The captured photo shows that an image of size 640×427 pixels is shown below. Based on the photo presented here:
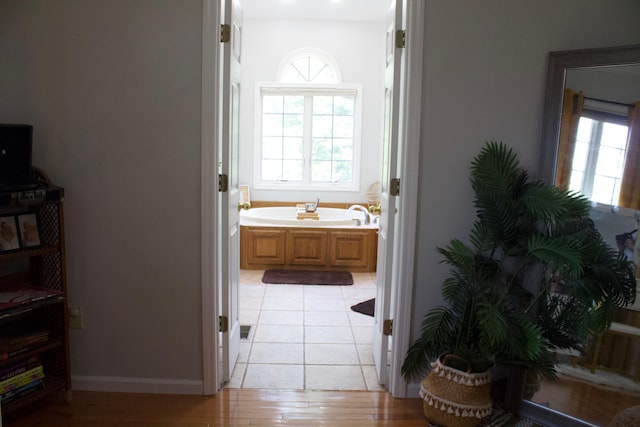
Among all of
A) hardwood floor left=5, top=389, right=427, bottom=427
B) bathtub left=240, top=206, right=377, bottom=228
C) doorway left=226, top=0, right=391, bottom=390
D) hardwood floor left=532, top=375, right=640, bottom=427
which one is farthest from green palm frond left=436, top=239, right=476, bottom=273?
bathtub left=240, top=206, right=377, bottom=228

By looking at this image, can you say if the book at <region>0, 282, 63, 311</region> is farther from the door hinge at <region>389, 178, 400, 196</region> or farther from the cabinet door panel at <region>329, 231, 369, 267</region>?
the cabinet door panel at <region>329, 231, 369, 267</region>

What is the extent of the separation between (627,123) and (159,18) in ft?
6.94

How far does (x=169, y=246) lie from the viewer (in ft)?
7.51

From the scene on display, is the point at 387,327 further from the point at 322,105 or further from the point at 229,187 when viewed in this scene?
the point at 322,105

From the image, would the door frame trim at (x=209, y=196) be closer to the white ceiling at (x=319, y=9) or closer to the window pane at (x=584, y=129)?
the window pane at (x=584, y=129)

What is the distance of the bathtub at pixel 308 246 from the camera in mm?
4805

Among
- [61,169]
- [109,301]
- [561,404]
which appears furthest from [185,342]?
[561,404]

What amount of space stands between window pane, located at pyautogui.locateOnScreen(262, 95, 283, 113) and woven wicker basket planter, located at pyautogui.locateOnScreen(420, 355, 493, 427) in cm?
448

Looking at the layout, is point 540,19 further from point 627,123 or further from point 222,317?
point 222,317

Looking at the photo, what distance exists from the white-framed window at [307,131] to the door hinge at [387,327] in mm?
3560

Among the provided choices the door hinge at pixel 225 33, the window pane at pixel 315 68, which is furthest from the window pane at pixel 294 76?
the door hinge at pixel 225 33

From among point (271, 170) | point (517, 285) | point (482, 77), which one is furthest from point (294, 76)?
point (517, 285)

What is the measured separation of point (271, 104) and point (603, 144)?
14.4 ft

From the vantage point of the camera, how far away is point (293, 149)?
235 inches
